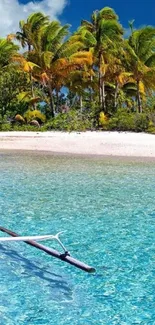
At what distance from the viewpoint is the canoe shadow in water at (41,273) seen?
4.63 metres

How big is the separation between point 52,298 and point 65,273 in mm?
755

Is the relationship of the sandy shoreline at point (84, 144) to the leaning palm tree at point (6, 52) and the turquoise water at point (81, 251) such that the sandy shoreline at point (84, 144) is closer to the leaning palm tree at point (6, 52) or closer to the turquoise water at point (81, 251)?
the turquoise water at point (81, 251)

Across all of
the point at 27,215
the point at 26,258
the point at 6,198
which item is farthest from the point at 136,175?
the point at 26,258

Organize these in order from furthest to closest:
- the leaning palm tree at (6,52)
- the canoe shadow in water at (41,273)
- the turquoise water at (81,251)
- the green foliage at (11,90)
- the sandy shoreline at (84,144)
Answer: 1. the green foliage at (11,90)
2. the leaning palm tree at (6,52)
3. the sandy shoreline at (84,144)
4. the canoe shadow in water at (41,273)
5. the turquoise water at (81,251)

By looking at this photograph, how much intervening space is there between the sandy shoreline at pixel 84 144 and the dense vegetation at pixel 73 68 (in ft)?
12.2

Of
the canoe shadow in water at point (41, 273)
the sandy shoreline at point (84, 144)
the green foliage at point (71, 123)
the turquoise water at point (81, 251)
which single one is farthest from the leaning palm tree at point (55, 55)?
the canoe shadow in water at point (41, 273)

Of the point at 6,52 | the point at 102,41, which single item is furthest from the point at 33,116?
the point at 102,41

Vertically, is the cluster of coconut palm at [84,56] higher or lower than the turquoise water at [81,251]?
higher

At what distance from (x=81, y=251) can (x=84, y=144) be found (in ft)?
48.8

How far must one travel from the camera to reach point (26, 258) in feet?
18.4

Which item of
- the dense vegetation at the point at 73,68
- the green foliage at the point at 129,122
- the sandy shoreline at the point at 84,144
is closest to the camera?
the sandy shoreline at the point at 84,144

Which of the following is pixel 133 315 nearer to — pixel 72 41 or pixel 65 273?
pixel 65 273

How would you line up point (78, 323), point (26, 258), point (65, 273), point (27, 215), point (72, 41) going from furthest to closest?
point (72, 41)
point (27, 215)
point (26, 258)
point (65, 273)
point (78, 323)

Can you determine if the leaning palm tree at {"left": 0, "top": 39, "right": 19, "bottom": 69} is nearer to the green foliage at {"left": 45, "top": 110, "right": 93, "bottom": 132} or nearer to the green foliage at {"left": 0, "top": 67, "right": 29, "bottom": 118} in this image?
the green foliage at {"left": 0, "top": 67, "right": 29, "bottom": 118}
